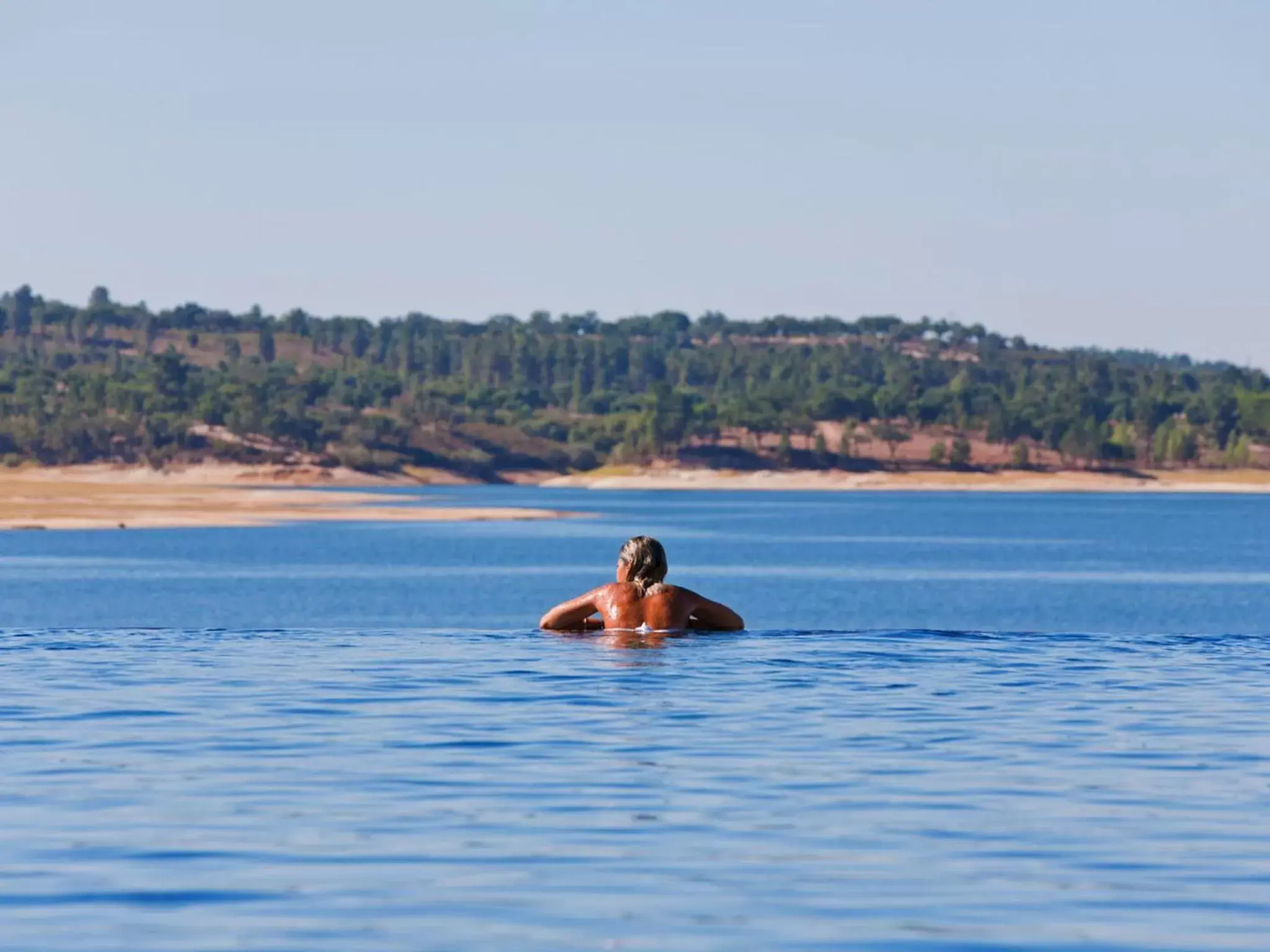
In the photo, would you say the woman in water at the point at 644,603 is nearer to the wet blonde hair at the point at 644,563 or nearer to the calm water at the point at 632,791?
the wet blonde hair at the point at 644,563

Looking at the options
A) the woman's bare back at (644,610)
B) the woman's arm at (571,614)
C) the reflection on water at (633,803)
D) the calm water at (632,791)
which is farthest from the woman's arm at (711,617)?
the woman's arm at (571,614)

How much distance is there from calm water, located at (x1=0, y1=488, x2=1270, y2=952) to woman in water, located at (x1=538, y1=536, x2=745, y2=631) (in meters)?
0.39

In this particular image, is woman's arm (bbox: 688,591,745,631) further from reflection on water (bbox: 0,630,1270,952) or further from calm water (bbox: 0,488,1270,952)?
reflection on water (bbox: 0,630,1270,952)

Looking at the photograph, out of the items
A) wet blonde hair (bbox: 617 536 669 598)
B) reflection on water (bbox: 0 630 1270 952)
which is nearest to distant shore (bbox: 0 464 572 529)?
wet blonde hair (bbox: 617 536 669 598)

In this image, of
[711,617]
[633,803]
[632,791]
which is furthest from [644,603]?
[633,803]

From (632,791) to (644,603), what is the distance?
1007 cm

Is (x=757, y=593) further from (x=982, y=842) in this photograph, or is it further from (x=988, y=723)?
(x=982, y=842)

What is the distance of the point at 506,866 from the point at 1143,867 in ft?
13.0

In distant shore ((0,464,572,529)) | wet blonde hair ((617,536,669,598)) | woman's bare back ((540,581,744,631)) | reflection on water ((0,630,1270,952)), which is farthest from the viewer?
distant shore ((0,464,572,529))

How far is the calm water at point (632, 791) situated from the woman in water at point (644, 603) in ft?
1.30

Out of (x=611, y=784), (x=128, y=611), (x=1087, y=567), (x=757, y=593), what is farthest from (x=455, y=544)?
(x=611, y=784)

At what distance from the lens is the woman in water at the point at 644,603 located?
84.5 ft

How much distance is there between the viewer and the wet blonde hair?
25578 millimetres

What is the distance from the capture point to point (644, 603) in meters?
26.2
